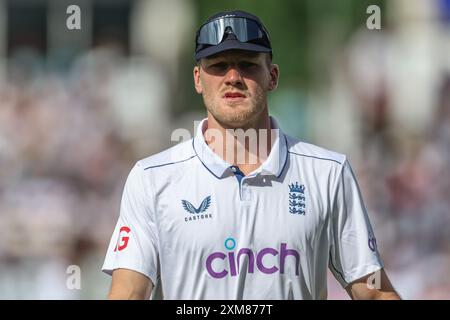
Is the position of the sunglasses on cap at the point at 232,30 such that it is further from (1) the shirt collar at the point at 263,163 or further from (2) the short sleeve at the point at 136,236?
(2) the short sleeve at the point at 136,236

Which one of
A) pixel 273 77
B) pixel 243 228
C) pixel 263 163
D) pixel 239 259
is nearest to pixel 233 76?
pixel 273 77

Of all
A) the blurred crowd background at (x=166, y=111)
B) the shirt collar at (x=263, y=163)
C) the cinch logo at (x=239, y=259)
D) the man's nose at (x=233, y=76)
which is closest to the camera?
the cinch logo at (x=239, y=259)

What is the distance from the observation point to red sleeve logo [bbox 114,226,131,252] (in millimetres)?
4090

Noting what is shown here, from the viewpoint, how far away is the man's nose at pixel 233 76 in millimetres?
4086

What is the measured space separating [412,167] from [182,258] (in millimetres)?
6081

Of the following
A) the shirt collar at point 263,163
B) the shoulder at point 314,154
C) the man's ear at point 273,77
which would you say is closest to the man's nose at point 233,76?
the man's ear at point 273,77

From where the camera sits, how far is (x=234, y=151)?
4270 millimetres

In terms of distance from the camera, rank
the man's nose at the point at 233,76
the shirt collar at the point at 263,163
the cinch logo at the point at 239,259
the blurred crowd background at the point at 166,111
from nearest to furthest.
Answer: the cinch logo at the point at 239,259 → the man's nose at the point at 233,76 → the shirt collar at the point at 263,163 → the blurred crowd background at the point at 166,111

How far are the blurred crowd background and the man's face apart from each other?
161 inches

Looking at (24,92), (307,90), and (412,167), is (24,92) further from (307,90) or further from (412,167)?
(412,167)

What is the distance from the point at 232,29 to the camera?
411 centimetres

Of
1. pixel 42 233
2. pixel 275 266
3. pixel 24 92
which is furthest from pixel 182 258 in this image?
pixel 24 92

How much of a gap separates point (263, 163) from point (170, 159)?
0.41m

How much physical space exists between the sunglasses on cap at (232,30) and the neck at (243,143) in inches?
12.7
